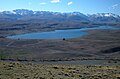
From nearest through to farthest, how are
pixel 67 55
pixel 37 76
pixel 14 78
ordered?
pixel 14 78 → pixel 37 76 → pixel 67 55

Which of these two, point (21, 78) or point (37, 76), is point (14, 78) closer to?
point (21, 78)

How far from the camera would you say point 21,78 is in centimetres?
2256

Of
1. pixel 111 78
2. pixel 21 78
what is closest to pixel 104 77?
pixel 111 78

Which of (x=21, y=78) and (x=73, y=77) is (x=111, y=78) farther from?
(x=21, y=78)

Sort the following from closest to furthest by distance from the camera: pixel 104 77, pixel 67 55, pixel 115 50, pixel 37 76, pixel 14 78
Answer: pixel 14 78 → pixel 37 76 → pixel 104 77 → pixel 67 55 → pixel 115 50

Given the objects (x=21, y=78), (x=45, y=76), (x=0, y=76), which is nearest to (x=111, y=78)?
(x=45, y=76)

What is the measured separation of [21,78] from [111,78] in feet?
30.3

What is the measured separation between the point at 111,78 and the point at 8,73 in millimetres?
10532

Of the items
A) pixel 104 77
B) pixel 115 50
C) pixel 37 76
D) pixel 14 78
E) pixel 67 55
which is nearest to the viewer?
pixel 14 78

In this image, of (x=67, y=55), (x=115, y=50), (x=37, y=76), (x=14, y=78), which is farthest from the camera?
(x=115, y=50)

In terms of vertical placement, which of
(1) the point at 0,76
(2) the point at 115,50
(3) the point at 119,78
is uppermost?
(1) the point at 0,76

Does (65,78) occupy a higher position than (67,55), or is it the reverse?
(65,78)

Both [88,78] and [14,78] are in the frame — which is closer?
[14,78]

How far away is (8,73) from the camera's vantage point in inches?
967
